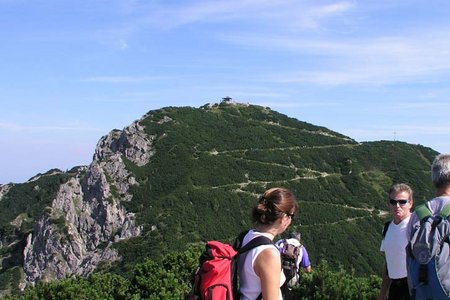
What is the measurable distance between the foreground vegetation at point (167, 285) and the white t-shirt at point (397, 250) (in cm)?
245

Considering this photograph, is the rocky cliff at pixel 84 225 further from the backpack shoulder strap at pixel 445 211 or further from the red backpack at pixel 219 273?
the backpack shoulder strap at pixel 445 211

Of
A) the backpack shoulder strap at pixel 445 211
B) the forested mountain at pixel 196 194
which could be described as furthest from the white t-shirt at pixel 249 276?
the forested mountain at pixel 196 194

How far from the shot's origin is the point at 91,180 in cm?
9712

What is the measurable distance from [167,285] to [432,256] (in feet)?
25.8

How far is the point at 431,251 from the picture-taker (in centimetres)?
378

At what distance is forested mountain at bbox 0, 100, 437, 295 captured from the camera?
82.1 meters

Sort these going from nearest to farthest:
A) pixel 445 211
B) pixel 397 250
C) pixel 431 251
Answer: pixel 431 251
pixel 445 211
pixel 397 250

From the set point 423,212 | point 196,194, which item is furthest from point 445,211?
point 196,194

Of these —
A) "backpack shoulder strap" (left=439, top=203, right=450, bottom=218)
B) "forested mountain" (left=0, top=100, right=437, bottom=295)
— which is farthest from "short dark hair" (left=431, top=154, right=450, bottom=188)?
"forested mountain" (left=0, top=100, right=437, bottom=295)

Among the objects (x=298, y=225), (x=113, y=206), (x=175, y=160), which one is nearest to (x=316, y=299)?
(x=298, y=225)

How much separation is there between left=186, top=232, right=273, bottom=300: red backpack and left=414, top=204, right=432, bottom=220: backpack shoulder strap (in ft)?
Result: 3.97

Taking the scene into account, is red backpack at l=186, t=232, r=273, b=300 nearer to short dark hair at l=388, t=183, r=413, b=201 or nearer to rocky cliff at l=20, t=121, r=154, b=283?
short dark hair at l=388, t=183, r=413, b=201

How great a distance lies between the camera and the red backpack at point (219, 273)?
364cm

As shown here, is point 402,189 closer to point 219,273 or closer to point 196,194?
point 219,273
